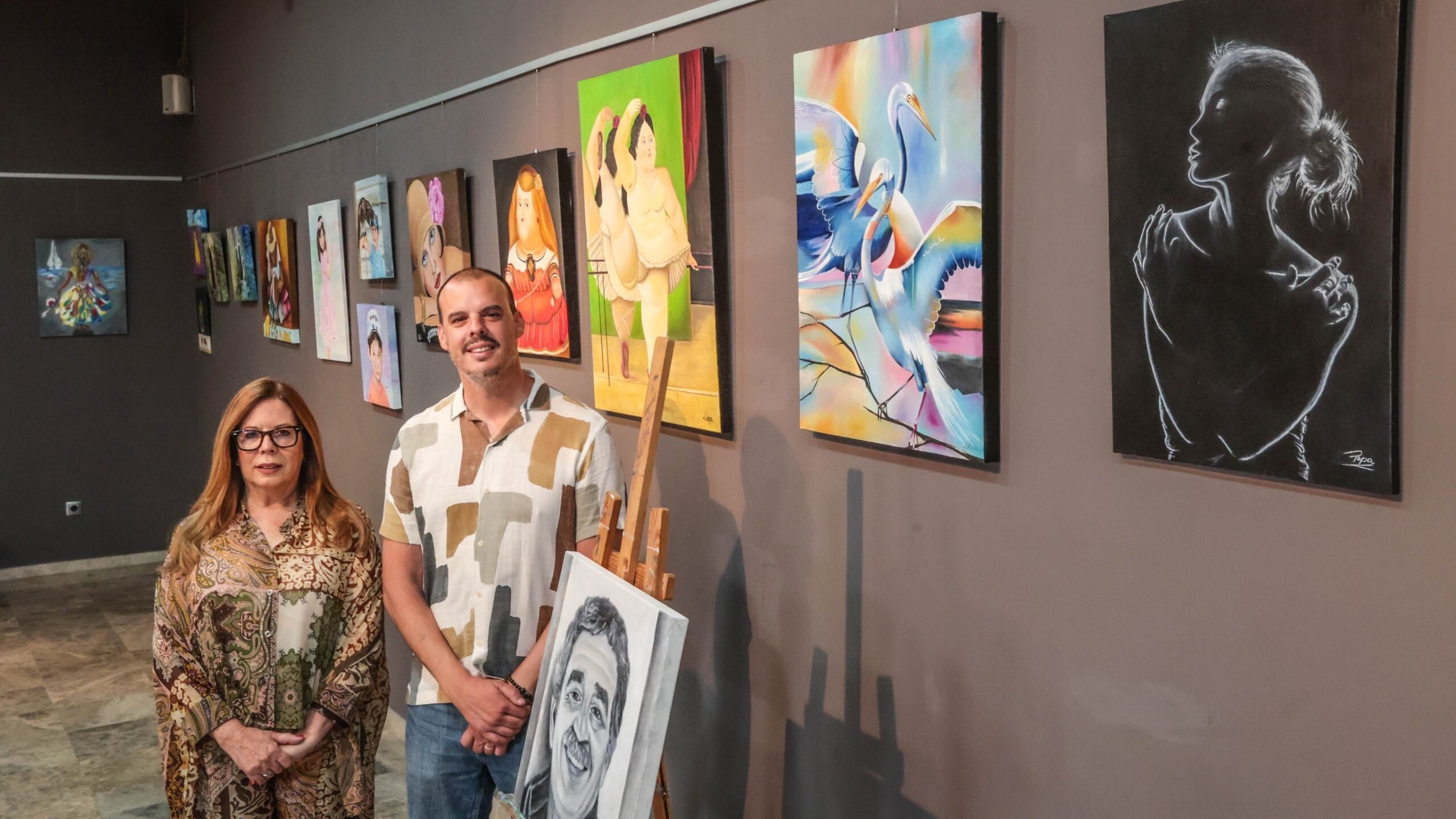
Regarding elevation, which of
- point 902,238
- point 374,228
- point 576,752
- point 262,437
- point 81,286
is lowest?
point 576,752

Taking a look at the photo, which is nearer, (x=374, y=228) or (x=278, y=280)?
(x=374, y=228)

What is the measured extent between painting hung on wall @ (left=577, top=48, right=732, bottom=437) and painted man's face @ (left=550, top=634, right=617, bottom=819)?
0.77 meters

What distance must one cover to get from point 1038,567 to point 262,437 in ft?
5.46

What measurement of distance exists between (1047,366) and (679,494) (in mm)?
1298

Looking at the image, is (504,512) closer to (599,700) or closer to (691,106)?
(599,700)

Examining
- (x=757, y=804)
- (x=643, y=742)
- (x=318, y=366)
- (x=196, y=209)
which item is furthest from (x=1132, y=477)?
(x=196, y=209)

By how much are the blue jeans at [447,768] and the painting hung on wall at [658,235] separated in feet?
2.85

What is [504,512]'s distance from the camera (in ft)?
8.48

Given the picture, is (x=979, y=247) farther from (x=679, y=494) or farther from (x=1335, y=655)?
(x=679, y=494)

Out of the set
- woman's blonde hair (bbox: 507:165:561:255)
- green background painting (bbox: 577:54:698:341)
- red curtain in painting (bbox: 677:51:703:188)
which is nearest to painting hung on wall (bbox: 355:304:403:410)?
woman's blonde hair (bbox: 507:165:561:255)

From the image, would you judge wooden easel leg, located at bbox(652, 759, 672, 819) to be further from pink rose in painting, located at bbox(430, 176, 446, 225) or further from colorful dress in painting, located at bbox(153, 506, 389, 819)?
pink rose in painting, located at bbox(430, 176, 446, 225)

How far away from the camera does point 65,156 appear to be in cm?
787

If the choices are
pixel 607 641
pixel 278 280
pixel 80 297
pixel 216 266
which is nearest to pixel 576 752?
pixel 607 641

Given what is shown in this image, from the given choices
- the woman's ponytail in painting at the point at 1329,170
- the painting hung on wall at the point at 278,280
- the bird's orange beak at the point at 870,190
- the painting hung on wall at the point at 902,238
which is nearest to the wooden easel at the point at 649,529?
the painting hung on wall at the point at 902,238
